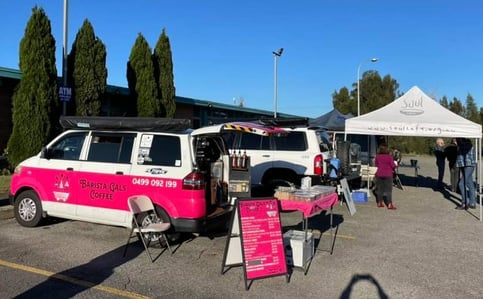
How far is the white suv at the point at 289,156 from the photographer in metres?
10.3

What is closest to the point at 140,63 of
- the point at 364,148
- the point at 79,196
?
the point at 364,148

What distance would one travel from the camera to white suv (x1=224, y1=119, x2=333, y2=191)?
10.3 meters

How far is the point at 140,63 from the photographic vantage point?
1836cm

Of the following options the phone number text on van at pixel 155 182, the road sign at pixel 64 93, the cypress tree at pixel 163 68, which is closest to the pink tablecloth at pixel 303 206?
the phone number text on van at pixel 155 182

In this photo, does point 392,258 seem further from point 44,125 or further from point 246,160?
point 44,125

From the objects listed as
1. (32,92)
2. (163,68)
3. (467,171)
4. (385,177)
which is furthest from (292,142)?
(163,68)

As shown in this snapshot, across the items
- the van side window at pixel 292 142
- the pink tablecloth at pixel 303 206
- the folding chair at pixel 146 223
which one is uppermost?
the van side window at pixel 292 142

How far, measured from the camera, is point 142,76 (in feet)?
60.3

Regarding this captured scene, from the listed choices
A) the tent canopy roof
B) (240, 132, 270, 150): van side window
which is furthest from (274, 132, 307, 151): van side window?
the tent canopy roof

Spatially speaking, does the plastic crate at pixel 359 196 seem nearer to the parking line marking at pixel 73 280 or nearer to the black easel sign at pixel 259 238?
the black easel sign at pixel 259 238

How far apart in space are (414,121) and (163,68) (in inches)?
453

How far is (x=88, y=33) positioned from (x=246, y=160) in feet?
34.9

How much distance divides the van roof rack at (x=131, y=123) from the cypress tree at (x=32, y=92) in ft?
24.0

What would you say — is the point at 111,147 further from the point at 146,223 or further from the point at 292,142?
the point at 292,142
